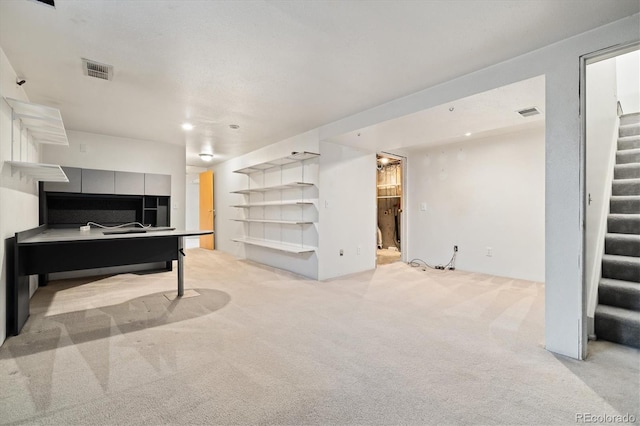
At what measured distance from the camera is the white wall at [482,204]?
441cm

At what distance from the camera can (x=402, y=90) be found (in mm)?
3080

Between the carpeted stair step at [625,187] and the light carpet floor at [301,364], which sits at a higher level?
the carpeted stair step at [625,187]

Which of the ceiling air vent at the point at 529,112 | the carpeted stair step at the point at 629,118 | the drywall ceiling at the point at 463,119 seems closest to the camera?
the drywall ceiling at the point at 463,119

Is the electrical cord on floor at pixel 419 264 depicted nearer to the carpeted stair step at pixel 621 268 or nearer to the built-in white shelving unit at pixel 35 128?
the carpeted stair step at pixel 621 268

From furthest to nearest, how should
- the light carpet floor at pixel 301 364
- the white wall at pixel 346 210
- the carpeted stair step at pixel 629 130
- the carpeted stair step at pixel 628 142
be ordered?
1. the white wall at pixel 346 210
2. the carpeted stair step at pixel 629 130
3. the carpeted stair step at pixel 628 142
4. the light carpet floor at pixel 301 364

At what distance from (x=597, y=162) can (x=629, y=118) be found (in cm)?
259

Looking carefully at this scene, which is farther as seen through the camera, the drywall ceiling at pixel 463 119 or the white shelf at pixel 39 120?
the drywall ceiling at pixel 463 119

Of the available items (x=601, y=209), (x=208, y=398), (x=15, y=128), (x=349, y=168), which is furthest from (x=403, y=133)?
(x=15, y=128)

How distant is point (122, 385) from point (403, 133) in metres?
3.81

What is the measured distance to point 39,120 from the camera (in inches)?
109

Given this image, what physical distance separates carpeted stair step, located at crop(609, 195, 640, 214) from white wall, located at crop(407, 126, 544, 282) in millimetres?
1061

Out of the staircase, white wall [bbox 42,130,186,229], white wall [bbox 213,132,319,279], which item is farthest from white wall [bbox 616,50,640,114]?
white wall [bbox 42,130,186,229]

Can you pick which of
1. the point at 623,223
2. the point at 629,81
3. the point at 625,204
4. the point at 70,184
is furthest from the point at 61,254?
the point at 629,81

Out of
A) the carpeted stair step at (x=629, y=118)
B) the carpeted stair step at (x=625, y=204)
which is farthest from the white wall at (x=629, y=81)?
the carpeted stair step at (x=625, y=204)
